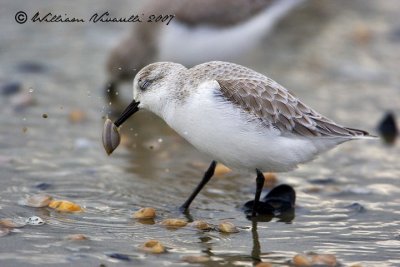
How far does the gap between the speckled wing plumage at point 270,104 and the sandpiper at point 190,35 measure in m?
3.20

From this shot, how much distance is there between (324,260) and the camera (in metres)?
4.93

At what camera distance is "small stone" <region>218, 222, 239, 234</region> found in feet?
17.9

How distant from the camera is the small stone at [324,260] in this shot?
4.91m

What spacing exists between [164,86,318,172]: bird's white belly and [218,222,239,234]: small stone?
429 mm

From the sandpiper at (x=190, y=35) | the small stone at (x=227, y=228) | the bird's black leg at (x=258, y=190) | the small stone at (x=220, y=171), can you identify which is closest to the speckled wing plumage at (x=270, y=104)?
the bird's black leg at (x=258, y=190)

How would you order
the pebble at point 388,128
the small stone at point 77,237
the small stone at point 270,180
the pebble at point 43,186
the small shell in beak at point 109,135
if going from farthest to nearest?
the pebble at point 388,128
the small stone at point 270,180
the pebble at point 43,186
the small shell in beak at point 109,135
the small stone at point 77,237

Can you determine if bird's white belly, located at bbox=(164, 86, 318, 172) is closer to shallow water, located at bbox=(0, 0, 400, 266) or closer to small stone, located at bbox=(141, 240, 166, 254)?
shallow water, located at bbox=(0, 0, 400, 266)

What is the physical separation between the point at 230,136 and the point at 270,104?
42 cm

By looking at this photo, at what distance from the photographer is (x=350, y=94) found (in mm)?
9086

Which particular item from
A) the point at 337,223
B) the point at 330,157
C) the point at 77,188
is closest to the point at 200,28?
the point at 330,157

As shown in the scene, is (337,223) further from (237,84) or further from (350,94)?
(350,94)

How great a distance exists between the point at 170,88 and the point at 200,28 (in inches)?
136

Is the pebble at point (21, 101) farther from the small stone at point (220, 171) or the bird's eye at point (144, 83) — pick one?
the bird's eye at point (144, 83)

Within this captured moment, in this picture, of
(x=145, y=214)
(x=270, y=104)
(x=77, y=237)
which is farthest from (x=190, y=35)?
(x=77, y=237)
